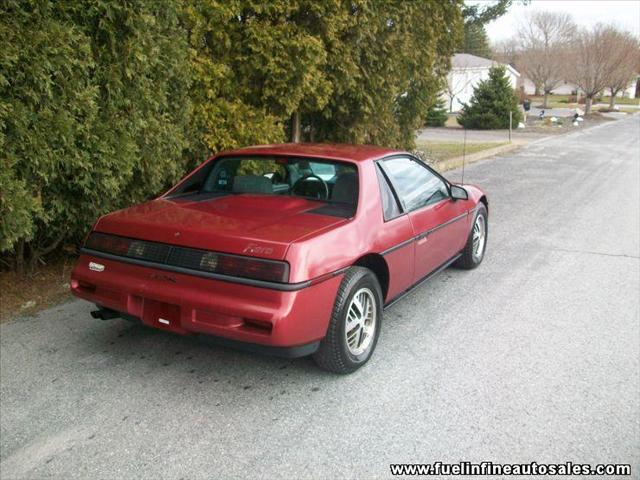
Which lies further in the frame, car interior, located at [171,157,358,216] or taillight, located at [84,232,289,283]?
car interior, located at [171,157,358,216]

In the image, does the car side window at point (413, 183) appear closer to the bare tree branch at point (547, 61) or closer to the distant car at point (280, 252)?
the distant car at point (280, 252)

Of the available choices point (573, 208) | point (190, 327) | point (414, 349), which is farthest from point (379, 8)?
point (190, 327)

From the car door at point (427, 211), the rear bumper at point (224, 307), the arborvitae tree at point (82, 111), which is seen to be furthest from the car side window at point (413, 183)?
the arborvitae tree at point (82, 111)

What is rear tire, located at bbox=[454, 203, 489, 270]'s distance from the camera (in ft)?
19.7

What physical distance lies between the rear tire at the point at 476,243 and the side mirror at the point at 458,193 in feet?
2.00

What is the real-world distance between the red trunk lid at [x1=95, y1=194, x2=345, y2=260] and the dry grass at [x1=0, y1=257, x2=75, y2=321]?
1535 mm

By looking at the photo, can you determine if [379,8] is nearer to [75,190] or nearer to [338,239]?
[75,190]

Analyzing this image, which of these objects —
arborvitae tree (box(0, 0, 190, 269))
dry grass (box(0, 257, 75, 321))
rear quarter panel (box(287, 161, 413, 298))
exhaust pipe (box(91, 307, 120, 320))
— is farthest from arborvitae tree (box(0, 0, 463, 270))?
rear quarter panel (box(287, 161, 413, 298))

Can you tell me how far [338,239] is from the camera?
11.9 ft

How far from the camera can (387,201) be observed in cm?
431

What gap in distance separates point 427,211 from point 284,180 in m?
1.19

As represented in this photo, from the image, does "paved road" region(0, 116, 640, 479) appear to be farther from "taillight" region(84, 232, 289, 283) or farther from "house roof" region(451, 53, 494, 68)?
"house roof" region(451, 53, 494, 68)

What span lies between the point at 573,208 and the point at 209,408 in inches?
317

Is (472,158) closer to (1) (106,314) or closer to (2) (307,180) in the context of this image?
(2) (307,180)
